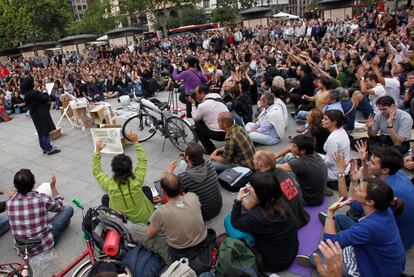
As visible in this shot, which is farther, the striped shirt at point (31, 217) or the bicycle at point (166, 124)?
the bicycle at point (166, 124)

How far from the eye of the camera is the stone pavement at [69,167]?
14.2 ft

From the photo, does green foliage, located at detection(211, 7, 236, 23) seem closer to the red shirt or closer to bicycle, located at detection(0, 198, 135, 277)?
the red shirt

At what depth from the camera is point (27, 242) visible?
3.90 m

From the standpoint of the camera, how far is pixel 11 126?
36.0 feet

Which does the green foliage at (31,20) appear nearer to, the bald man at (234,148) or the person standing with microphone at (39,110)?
the person standing with microphone at (39,110)

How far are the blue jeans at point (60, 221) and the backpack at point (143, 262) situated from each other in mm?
1448

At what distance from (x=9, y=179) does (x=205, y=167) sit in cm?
479

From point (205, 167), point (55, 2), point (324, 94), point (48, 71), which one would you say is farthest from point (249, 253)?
point (55, 2)

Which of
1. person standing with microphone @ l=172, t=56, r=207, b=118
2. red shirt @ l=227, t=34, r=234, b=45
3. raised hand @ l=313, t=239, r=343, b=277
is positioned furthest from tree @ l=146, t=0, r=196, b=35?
raised hand @ l=313, t=239, r=343, b=277

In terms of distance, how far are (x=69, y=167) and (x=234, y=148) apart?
3.74 meters

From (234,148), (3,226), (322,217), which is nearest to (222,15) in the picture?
(234,148)

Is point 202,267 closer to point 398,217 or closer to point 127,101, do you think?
point 398,217

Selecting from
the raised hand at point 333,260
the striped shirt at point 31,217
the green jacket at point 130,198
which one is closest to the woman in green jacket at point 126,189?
the green jacket at point 130,198

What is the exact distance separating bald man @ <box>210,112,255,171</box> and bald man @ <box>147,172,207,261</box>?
6.09ft
